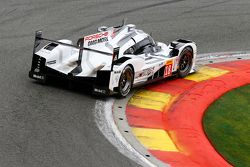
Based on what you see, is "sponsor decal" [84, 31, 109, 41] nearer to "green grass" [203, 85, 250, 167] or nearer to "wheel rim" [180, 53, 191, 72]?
"wheel rim" [180, 53, 191, 72]

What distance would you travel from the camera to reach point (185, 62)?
15.7m

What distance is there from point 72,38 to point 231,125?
22.0ft

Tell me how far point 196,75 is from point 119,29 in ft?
8.65

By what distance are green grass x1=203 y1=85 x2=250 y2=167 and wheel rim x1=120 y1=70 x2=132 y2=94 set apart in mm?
1864

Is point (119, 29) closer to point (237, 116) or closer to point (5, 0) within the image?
point (237, 116)

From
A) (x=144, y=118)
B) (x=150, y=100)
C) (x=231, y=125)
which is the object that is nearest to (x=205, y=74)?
(x=150, y=100)

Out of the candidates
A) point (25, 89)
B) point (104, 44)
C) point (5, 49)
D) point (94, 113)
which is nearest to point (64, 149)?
point (94, 113)

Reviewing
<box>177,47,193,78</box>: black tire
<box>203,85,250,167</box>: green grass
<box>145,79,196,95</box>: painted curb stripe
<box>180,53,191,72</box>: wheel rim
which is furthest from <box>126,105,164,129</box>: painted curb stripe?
<box>180,53,191,72</box>: wheel rim

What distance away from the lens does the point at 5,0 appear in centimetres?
2111

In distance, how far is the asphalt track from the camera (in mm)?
10102

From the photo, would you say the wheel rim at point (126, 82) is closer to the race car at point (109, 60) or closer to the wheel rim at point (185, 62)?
the race car at point (109, 60)

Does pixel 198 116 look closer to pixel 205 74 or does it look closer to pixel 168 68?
pixel 168 68

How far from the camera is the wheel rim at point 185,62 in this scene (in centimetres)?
1552

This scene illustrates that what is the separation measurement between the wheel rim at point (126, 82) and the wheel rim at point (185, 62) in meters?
2.37
